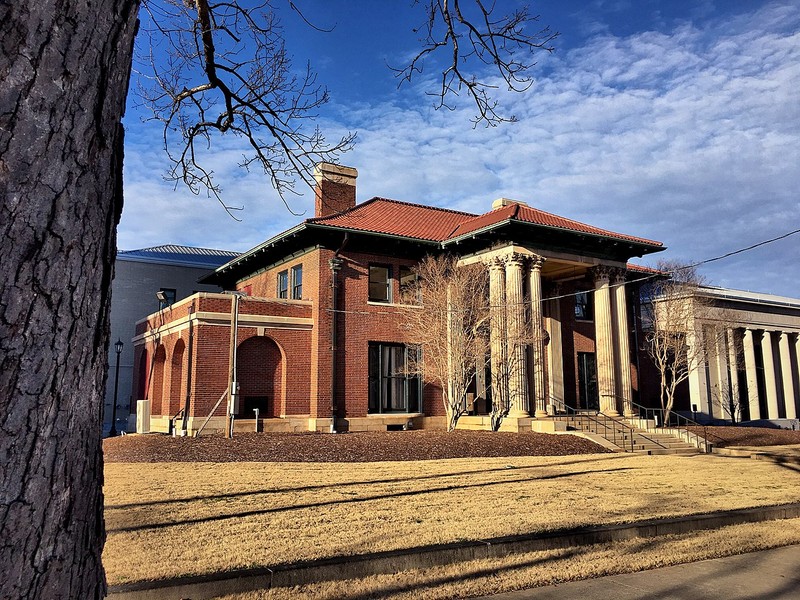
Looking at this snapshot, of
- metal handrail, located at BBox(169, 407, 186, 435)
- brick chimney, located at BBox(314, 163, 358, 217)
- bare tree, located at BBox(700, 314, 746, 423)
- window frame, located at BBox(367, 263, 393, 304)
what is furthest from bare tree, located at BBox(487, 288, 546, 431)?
bare tree, located at BBox(700, 314, 746, 423)

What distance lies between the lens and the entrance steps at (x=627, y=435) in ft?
72.4

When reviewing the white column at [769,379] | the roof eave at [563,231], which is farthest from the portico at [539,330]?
the white column at [769,379]

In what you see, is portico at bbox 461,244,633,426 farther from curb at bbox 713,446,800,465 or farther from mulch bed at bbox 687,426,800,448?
curb at bbox 713,446,800,465

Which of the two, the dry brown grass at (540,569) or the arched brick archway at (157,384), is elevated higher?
the arched brick archway at (157,384)

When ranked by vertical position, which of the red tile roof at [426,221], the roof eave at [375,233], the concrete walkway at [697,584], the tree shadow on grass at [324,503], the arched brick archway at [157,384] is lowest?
the concrete walkway at [697,584]

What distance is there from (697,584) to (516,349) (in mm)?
18372

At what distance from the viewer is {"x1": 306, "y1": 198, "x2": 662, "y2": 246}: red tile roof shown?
86.4 ft

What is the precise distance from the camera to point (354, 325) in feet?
85.4

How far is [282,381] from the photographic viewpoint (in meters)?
25.3

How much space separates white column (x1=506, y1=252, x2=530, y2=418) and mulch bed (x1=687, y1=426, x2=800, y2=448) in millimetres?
Result: 7107

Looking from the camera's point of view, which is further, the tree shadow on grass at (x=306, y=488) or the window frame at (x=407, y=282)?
the window frame at (x=407, y=282)

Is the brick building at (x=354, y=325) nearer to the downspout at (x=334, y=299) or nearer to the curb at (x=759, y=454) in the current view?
the downspout at (x=334, y=299)

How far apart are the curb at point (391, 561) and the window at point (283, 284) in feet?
70.6

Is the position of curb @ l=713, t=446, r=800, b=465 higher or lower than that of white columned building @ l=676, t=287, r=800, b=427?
lower
